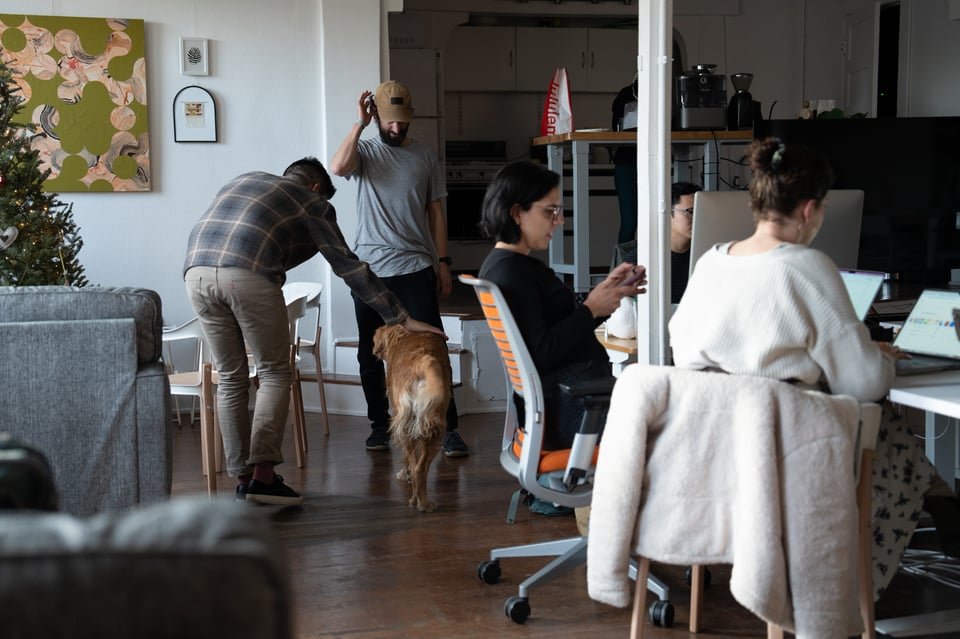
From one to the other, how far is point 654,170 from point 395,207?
5.65 ft

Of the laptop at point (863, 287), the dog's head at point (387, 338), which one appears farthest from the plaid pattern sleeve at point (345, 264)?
the laptop at point (863, 287)

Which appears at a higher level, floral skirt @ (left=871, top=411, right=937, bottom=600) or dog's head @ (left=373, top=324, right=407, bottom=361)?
dog's head @ (left=373, top=324, right=407, bottom=361)

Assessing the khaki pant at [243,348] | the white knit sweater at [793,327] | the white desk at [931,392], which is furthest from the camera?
the khaki pant at [243,348]

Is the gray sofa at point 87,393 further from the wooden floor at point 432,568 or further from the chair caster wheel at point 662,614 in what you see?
the chair caster wheel at point 662,614

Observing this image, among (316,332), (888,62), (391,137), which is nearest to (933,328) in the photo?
(391,137)

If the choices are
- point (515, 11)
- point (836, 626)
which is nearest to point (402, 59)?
point (515, 11)

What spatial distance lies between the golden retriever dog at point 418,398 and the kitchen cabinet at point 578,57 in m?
6.07

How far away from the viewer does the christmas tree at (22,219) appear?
4.32 meters

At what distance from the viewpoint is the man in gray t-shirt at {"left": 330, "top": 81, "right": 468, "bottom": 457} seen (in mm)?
4621

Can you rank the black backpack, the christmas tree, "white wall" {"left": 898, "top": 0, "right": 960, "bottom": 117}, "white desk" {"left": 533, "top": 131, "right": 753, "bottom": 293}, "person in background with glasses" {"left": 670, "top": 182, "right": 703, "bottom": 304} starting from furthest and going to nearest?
"white wall" {"left": 898, "top": 0, "right": 960, "bottom": 117} < "white desk" {"left": 533, "top": 131, "right": 753, "bottom": 293} < the christmas tree < "person in background with glasses" {"left": 670, "top": 182, "right": 703, "bottom": 304} < the black backpack

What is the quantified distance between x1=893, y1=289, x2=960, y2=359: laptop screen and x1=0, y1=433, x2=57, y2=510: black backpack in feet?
7.46

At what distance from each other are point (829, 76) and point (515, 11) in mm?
2848

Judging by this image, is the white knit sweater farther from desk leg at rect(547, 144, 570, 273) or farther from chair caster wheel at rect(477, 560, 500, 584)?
desk leg at rect(547, 144, 570, 273)

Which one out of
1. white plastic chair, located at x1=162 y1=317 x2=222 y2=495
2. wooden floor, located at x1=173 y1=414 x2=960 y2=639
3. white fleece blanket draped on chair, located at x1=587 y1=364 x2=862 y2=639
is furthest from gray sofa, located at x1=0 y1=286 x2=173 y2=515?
white fleece blanket draped on chair, located at x1=587 y1=364 x2=862 y2=639
